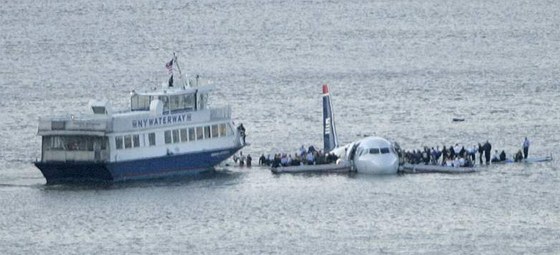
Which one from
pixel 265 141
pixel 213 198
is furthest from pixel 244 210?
pixel 265 141

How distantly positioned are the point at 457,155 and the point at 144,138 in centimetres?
1938

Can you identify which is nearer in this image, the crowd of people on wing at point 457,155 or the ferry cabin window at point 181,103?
the crowd of people on wing at point 457,155

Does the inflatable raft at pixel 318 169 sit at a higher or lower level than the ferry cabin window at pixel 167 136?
lower

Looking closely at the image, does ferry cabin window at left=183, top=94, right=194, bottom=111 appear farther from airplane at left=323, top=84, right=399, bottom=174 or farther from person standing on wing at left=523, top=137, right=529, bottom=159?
person standing on wing at left=523, top=137, right=529, bottom=159

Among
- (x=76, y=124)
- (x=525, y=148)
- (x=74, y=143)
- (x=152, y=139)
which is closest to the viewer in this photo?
(x=74, y=143)

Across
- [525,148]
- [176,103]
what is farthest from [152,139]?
[525,148]

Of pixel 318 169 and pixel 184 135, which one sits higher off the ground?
pixel 184 135

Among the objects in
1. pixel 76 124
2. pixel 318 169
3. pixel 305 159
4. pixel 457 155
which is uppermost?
pixel 76 124

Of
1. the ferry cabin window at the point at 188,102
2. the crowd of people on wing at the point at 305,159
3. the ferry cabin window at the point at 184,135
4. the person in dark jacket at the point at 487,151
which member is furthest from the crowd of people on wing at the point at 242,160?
the person in dark jacket at the point at 487,151

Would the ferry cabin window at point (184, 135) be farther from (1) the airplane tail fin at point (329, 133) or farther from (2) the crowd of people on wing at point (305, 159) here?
(1) the airplane tail fin at point (329, 133)

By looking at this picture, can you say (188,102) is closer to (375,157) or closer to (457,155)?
(375,157)

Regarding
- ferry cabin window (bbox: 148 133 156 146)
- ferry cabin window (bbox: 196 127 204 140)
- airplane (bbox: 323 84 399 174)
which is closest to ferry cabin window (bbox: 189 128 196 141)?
ferry cabin window (bbox: 196 127 204 140)

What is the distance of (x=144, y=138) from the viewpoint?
15162cm

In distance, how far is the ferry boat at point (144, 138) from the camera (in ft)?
490
